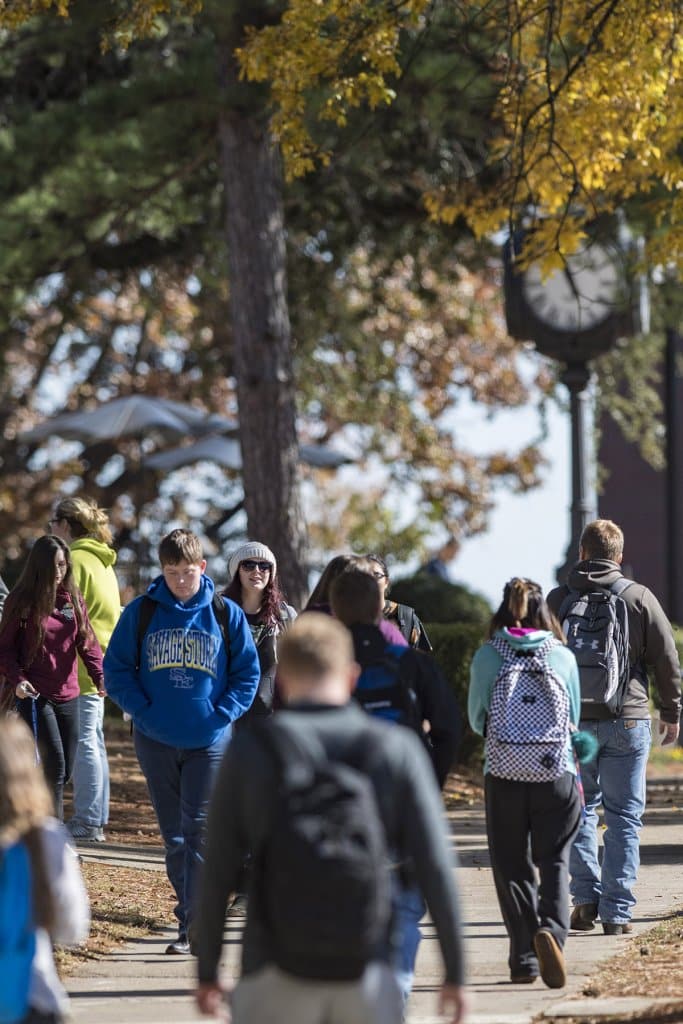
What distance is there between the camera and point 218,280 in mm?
18516

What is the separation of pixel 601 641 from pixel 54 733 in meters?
3.09

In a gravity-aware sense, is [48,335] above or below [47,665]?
above

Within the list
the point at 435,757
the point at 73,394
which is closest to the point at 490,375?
the point at 73,394

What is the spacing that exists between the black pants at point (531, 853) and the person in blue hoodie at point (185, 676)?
4.30ft

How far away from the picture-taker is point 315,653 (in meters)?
3.77

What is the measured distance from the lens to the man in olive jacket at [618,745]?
7.95 meters

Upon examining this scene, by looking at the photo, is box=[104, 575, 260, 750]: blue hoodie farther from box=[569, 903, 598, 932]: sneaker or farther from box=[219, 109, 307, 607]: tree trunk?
box=[219, 109, 307, 607]: tree trunk

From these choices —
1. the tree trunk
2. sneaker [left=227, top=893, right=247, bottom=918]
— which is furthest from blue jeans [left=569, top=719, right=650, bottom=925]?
the tree trunk

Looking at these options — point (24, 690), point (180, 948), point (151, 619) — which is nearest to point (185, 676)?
point (151, 619)

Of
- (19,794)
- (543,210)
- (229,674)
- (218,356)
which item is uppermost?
(218,356)

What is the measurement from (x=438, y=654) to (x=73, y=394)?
18.0 m

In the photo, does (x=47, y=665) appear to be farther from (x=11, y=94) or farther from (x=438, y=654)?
(x=11, y=94)

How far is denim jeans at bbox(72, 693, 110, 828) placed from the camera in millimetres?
10055

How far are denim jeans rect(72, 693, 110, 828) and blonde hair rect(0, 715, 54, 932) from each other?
6338 millimetres
